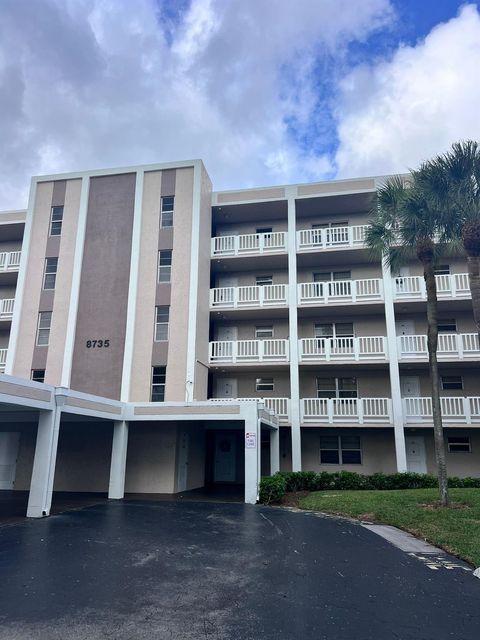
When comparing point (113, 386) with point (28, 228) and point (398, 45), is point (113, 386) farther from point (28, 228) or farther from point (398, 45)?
point (398, 45)

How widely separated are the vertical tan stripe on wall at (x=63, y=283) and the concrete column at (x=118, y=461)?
16.2ft

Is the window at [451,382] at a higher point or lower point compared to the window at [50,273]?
lower

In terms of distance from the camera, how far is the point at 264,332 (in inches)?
938

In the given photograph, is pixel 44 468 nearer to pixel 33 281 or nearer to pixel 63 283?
pixel 63 283

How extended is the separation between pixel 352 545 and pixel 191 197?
17.0 m

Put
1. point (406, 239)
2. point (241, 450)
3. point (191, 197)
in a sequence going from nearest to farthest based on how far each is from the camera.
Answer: point (406, 239)
point (191, 197)
point (241, 450)

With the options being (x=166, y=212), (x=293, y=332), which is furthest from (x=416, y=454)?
(x=166, y=212)

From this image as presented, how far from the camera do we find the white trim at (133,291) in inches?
784

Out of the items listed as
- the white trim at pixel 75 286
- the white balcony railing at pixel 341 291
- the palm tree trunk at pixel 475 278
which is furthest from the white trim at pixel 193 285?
the palm tree trunk at pixel 475 278

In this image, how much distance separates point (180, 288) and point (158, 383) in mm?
4379

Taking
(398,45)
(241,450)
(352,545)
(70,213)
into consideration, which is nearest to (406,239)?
(398,45)

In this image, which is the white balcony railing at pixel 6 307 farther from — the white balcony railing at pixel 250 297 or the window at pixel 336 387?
the window at pixel 336 387

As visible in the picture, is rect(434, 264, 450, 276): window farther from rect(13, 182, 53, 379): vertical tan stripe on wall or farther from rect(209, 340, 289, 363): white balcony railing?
rect(13, 182, 53, 379): vertical tan stripe on wall

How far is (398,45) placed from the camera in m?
15.5
